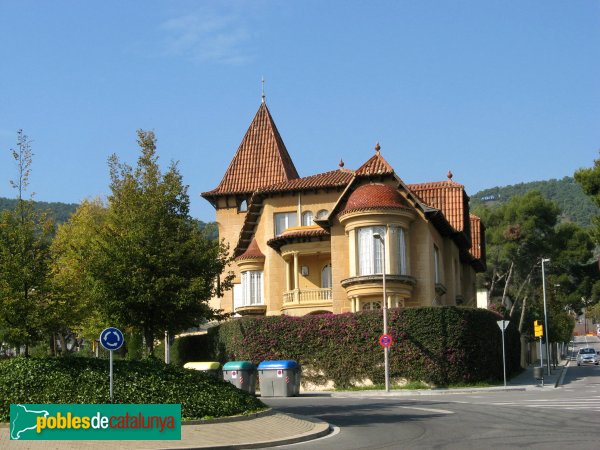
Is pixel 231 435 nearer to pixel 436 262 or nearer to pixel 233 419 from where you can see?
pixel 233 419

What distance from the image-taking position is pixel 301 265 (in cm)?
5053

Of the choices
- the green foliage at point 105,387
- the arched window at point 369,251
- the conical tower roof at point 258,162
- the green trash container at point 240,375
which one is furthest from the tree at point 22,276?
the conical tower roof at point 258,162

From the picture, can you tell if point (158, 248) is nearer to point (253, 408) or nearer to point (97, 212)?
Result: point (253, 408)

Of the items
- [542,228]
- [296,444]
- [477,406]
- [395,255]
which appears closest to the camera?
[296,444]

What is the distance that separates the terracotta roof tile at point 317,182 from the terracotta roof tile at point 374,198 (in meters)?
5.89

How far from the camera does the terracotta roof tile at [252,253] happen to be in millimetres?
52781

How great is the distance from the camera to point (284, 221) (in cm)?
5256

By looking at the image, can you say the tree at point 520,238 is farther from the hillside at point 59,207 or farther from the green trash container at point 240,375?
the hillside at point 59,207

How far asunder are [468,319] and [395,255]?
561 cm

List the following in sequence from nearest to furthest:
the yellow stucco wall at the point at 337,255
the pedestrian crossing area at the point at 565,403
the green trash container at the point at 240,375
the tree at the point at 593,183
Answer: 1. the pedestrian crossing area at the point at 565,403
2. the green trash container at the point at 240,375
3. the tree at the point at 593,183
4. the yellow stucco wall at the point at 337,255

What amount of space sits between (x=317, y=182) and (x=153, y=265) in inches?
893

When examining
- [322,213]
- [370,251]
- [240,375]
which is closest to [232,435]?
[240,375]

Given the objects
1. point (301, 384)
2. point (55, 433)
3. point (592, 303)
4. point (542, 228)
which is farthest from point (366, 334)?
point (592, 303)

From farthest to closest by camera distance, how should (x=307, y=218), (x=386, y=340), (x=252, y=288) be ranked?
(x=252, y=288)
(x=307, y=218)
(x=386, y=340)
